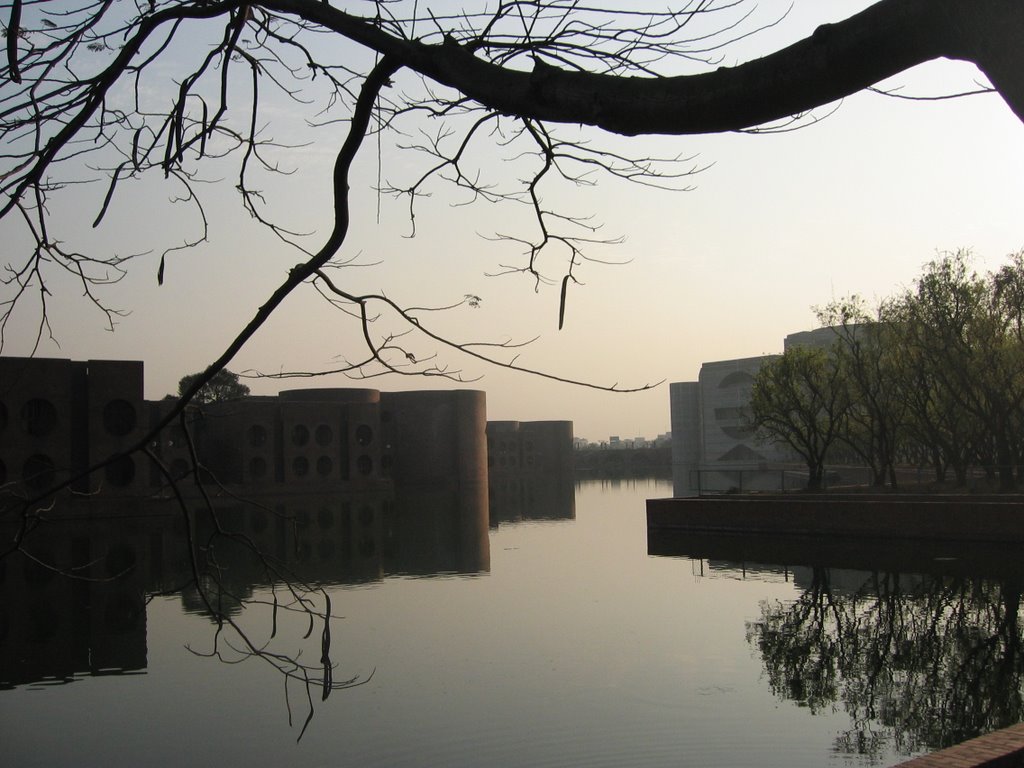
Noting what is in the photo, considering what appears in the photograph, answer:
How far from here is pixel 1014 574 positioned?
1689 cm

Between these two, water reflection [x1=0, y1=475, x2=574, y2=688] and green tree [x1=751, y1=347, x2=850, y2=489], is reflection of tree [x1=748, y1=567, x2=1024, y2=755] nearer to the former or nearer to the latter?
water reflection [x1=0, y1=475, x2=574, y2=688]

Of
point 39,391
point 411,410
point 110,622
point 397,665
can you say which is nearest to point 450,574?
point 110,622

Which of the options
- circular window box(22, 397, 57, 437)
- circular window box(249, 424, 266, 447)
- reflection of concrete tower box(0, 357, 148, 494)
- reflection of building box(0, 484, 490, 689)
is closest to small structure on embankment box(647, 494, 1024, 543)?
reflection of building box(0, 484, 490, 689)

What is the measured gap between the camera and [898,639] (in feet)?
42.2

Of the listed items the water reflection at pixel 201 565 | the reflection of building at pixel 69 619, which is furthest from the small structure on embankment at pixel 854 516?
the reflection of building at pixel 69 619

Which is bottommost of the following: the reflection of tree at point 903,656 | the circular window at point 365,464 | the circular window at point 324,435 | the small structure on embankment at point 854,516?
the reflection of tree at point 903,656

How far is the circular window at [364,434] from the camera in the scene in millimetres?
63559

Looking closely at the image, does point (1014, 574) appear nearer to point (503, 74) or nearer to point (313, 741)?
point (313, 741)

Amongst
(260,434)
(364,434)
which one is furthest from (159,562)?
(364,434)

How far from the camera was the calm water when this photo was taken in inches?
352

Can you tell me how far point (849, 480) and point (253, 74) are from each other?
42.2 metres

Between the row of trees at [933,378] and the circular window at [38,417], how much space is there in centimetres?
2630

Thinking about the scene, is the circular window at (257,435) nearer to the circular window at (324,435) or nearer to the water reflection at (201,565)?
the circular window at (324,435)

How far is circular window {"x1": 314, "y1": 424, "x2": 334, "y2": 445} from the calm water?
38.7 meters
